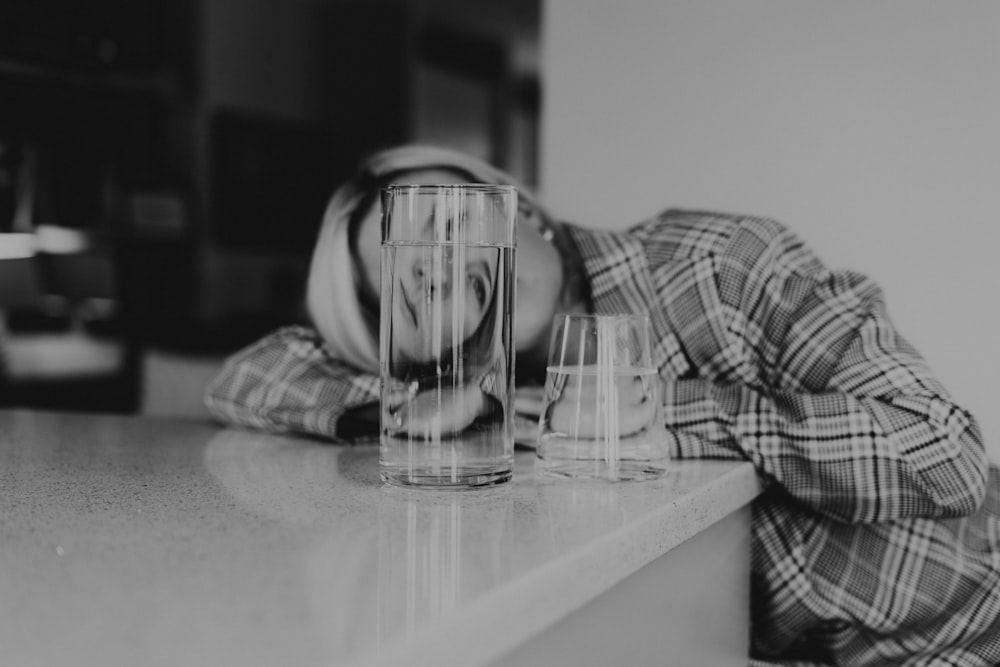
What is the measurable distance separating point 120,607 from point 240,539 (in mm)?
126

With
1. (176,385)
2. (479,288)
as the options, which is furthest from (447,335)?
(176,385)

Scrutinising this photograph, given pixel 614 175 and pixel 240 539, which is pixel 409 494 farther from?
pixel 614 175

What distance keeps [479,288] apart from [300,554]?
0.25m

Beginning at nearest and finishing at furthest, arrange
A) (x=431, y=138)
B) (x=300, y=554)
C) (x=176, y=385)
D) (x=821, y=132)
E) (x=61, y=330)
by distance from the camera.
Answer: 1. (x=300, y=554)
2. (x=821, y=132)
3. (x=176, y=385)
4. (x=61, y=330)
5. (x=431, y=138)

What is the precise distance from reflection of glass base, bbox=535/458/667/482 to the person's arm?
0.14m

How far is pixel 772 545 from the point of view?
1.02 meters

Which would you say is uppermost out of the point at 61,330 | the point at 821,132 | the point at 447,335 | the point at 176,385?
the point at 821,132

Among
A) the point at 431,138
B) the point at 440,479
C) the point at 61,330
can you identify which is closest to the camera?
the point at 440,479

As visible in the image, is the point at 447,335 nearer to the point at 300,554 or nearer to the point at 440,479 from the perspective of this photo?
the point at 440,479

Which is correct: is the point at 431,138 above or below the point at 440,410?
above

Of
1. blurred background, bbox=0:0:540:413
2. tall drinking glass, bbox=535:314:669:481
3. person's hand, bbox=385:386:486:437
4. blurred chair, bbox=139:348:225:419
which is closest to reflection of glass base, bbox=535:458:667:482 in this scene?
tall drinking glass, bbox=535:314:669:481

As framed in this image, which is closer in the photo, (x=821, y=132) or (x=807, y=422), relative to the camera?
(x=807, y=422)

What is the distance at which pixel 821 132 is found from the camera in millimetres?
1469

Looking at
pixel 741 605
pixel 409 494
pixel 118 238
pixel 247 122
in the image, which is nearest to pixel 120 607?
pixel 409 494
